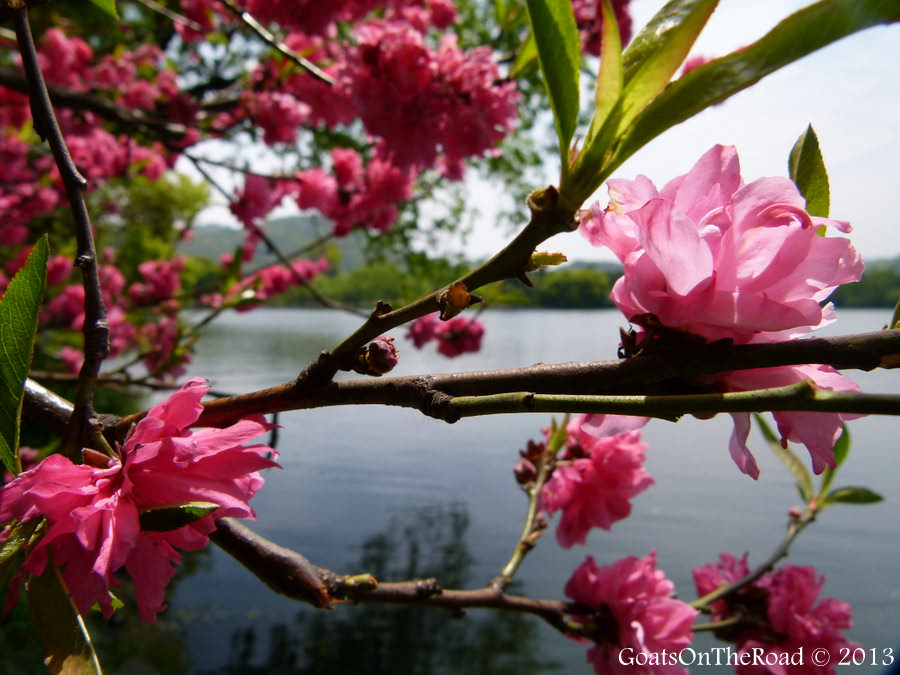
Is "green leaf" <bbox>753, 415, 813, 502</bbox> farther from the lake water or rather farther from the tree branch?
the lake water

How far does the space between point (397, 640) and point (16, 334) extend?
12.6 ft

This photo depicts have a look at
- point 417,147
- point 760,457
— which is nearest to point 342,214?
point 417,147

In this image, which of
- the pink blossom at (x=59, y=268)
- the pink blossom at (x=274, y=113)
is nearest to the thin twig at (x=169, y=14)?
the pink blossom at (x=274, y=113)

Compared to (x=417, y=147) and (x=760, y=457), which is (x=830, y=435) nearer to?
(x=417, y=147)

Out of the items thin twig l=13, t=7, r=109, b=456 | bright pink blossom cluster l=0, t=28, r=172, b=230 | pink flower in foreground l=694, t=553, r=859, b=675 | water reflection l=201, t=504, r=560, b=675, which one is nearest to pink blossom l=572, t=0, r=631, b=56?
pink flower in foreground l=694, t=553, r=859, b=675

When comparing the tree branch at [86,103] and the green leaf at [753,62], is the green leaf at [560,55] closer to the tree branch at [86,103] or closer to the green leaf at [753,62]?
the green leaf at [753,62]

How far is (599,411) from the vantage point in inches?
9.9

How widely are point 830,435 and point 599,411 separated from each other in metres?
0.15

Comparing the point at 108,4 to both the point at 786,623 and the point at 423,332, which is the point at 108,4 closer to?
the point at 786,623

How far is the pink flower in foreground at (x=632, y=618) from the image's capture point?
0.76 metres

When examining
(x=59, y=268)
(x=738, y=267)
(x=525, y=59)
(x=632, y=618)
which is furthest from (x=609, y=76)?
(x=59, y=268)

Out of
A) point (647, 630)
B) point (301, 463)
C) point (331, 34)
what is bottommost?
point (301, 463)

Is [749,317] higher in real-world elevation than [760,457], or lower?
→ higher

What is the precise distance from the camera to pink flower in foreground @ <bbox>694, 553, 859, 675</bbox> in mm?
966
